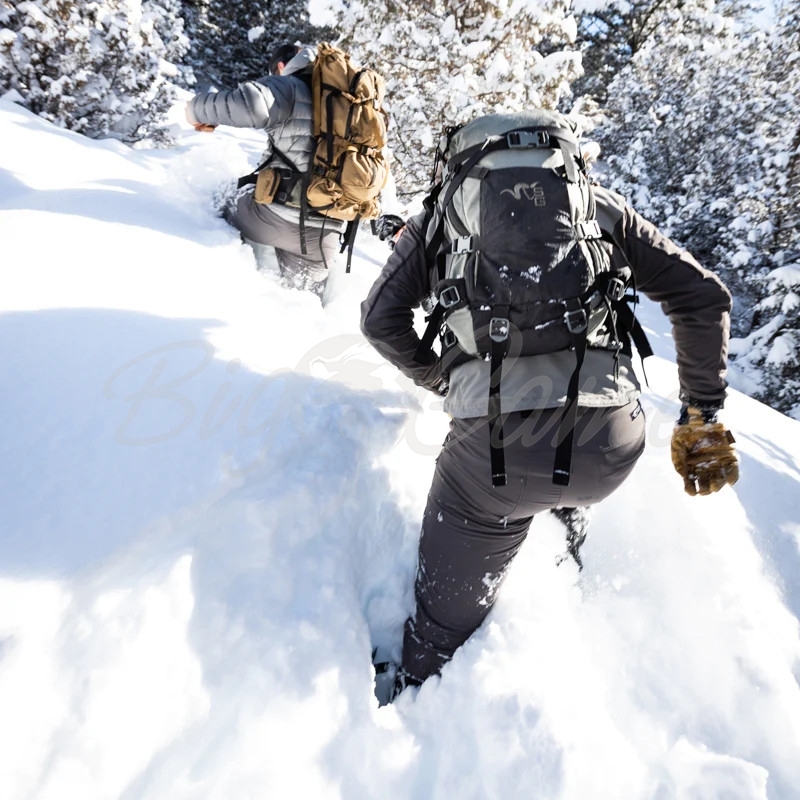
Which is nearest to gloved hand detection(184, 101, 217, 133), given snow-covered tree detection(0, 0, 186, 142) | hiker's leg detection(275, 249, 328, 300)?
hiker's leg detection(275, 249, 328, 300)

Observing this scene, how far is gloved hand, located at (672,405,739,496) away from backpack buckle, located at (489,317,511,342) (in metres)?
1.04

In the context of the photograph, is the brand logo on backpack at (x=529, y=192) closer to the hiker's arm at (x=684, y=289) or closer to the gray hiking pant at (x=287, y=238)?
the hiker's arm at (x=684, y=289)

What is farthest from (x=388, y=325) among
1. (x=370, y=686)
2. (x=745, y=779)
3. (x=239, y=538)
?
(x=745, y=779)

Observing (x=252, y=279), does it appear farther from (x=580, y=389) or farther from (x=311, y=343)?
(x=580, y=389)

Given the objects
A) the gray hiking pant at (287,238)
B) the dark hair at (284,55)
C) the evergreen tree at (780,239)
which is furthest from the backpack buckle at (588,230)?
the evergreen tree at (780,239)

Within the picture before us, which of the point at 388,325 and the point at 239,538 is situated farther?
the point at 388,325

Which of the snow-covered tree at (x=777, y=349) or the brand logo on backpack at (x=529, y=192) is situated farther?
the snow-covered tree at (x=777, y=349)

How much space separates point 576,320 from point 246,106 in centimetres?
282

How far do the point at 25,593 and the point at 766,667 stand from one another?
289 centimetres

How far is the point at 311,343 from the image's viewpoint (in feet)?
10.3

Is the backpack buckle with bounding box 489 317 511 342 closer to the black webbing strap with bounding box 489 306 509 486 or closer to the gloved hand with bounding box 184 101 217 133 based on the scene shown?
the black webbing strap with bounding box 489 306 509 486

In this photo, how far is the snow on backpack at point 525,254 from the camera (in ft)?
5.57

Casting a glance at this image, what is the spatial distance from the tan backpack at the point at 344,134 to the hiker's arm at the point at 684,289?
2366mm

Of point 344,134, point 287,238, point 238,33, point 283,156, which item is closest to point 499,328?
point 344,134
